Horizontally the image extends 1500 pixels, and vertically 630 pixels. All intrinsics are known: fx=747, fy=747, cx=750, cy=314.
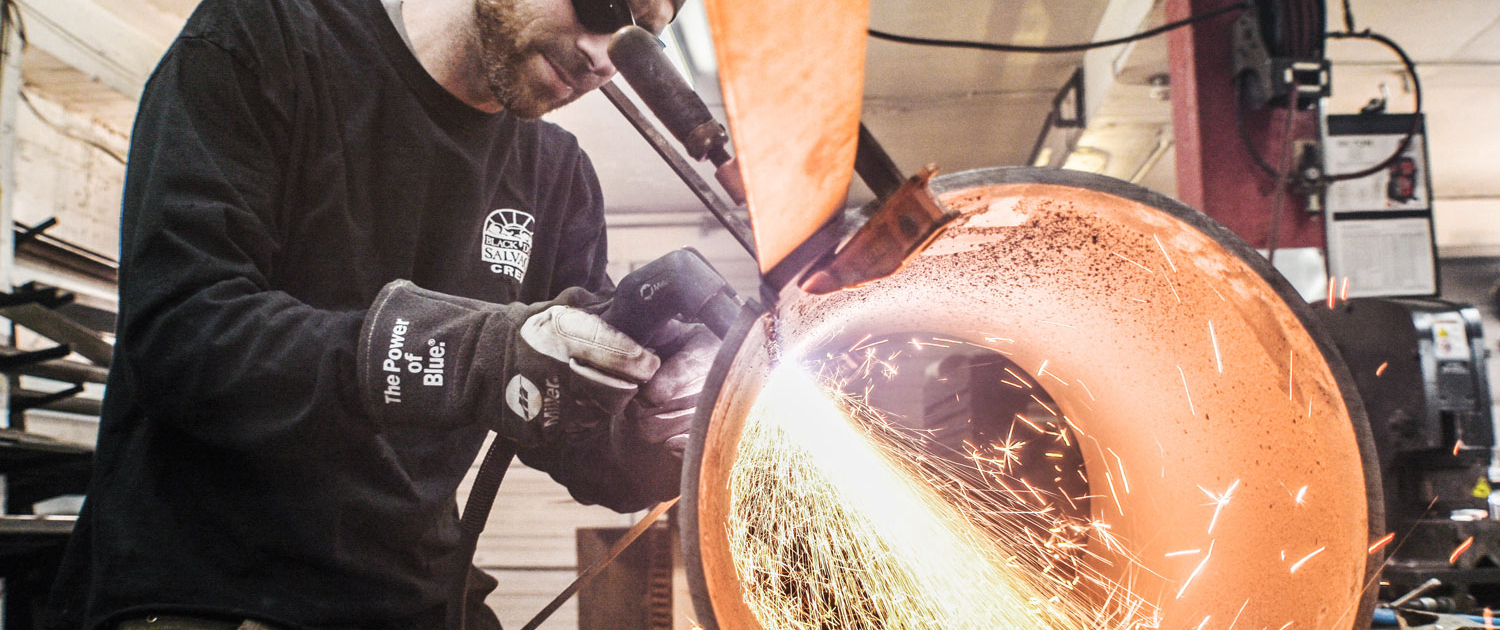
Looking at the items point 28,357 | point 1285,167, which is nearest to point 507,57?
point 28,357

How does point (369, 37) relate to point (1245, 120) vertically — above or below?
above

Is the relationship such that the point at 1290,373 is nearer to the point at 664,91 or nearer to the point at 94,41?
the point at 664,91

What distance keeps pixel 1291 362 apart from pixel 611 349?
0.74 m

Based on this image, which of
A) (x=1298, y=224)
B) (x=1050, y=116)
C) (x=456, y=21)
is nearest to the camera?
(x=456, y=21)

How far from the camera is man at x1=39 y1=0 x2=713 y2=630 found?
872 millimetres

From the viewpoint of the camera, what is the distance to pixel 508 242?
1.41 meters

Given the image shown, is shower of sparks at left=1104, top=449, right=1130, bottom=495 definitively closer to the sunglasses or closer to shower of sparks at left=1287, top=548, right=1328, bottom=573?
shower of sparks at left=1287, top=548, right=1328, bottom=573

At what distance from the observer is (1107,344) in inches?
44.7

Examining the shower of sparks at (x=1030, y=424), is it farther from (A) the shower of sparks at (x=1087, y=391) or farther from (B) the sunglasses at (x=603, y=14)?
(B) the sunglasses at (x=603, y=14)

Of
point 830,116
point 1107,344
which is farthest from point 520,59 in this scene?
point 1107,344

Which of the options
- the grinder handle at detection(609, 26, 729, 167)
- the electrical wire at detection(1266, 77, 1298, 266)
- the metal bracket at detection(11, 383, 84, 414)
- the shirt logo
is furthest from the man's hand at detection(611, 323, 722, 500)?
the metal bracket at detection(11, 383, 84, 414)

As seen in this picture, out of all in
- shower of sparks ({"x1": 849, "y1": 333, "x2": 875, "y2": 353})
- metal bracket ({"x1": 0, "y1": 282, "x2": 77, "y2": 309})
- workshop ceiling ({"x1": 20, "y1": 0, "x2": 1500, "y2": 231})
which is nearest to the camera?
shower of sparks ({"x1": 849, "y1": 333, "x2": 875, "y2": 353})

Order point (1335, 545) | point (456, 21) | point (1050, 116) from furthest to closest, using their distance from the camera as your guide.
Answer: point (1050, 116) → point (456, 21) → point (1335, 545)

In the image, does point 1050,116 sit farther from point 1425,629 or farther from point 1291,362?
point 1291,362
